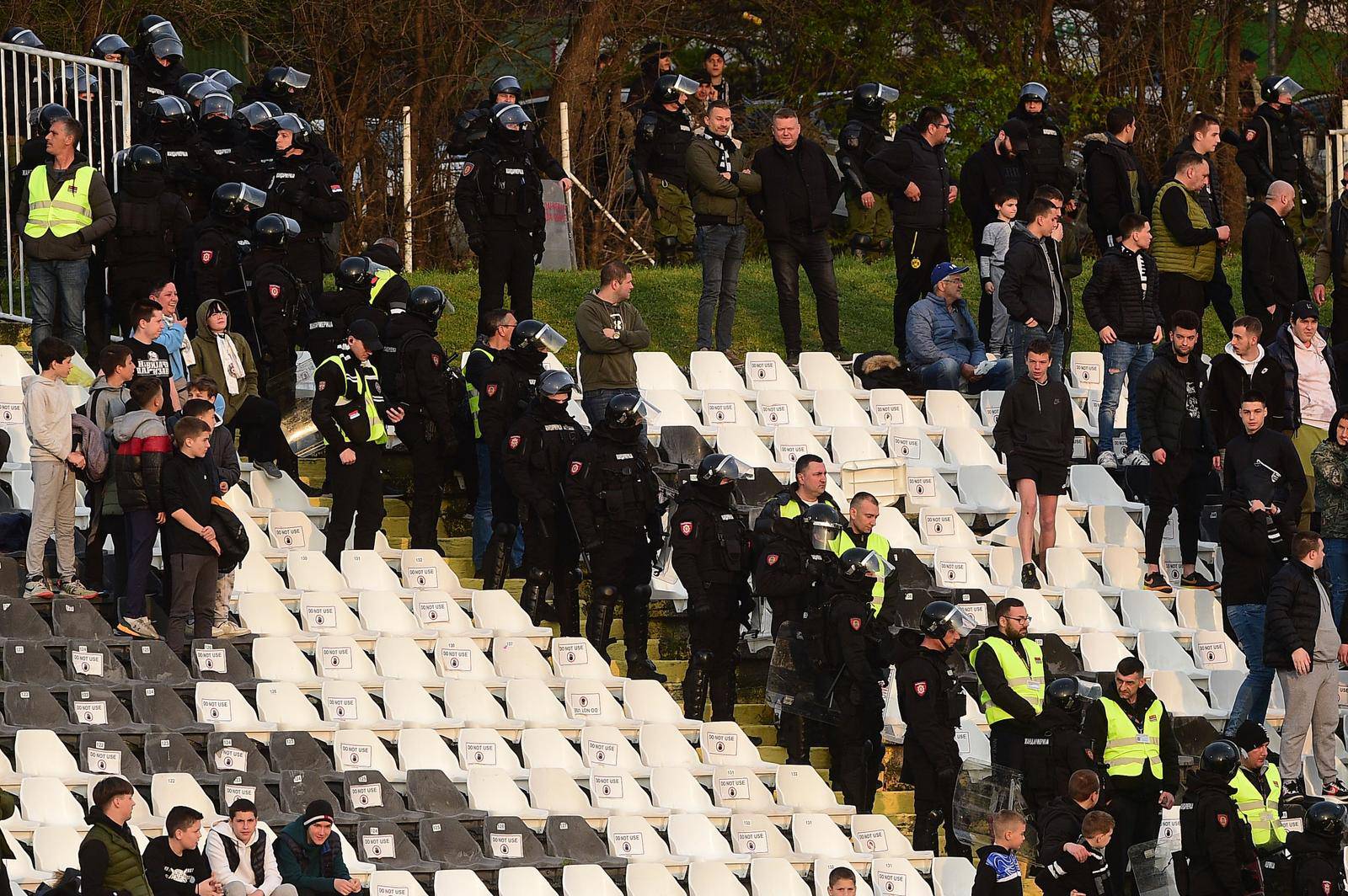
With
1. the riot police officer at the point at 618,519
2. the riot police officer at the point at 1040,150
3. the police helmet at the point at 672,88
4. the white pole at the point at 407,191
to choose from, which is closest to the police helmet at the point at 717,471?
the riot police officer at the point at 618,519

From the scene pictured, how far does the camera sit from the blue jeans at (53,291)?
15648 mm

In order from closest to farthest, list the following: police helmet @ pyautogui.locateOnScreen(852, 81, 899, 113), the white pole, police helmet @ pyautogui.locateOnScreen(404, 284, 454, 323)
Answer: police helmet @ pyautogui.locateOnScreen(404, 284, 454, 323) → police helmet @ pyautogui.locateOnScreen(852, 81, 899, 113) → the white pole

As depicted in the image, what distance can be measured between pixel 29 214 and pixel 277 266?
158cm

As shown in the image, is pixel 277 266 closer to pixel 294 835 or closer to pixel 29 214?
pixel 29 214

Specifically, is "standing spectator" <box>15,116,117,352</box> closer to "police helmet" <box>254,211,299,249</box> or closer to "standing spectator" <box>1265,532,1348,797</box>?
"police helmet" <box>254,211,299,249</box>

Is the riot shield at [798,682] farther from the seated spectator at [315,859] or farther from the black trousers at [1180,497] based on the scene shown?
the seated spectator at [315,859]

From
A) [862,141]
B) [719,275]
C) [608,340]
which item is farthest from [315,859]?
[862,141]

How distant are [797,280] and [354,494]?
4.23m

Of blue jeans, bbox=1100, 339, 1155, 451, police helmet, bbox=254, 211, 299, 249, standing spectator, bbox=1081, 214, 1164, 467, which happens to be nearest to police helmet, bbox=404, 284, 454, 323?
police helmet, bbox=254, 211, 299, 249

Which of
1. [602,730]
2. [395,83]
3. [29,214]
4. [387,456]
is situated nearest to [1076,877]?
[602,730]

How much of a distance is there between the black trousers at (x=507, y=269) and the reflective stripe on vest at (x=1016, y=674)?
4747 mm

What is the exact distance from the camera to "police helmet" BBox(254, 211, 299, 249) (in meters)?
15.5

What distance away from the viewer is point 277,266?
15570 mm

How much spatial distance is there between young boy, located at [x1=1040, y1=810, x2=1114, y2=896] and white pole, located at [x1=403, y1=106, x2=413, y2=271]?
12031 mm
